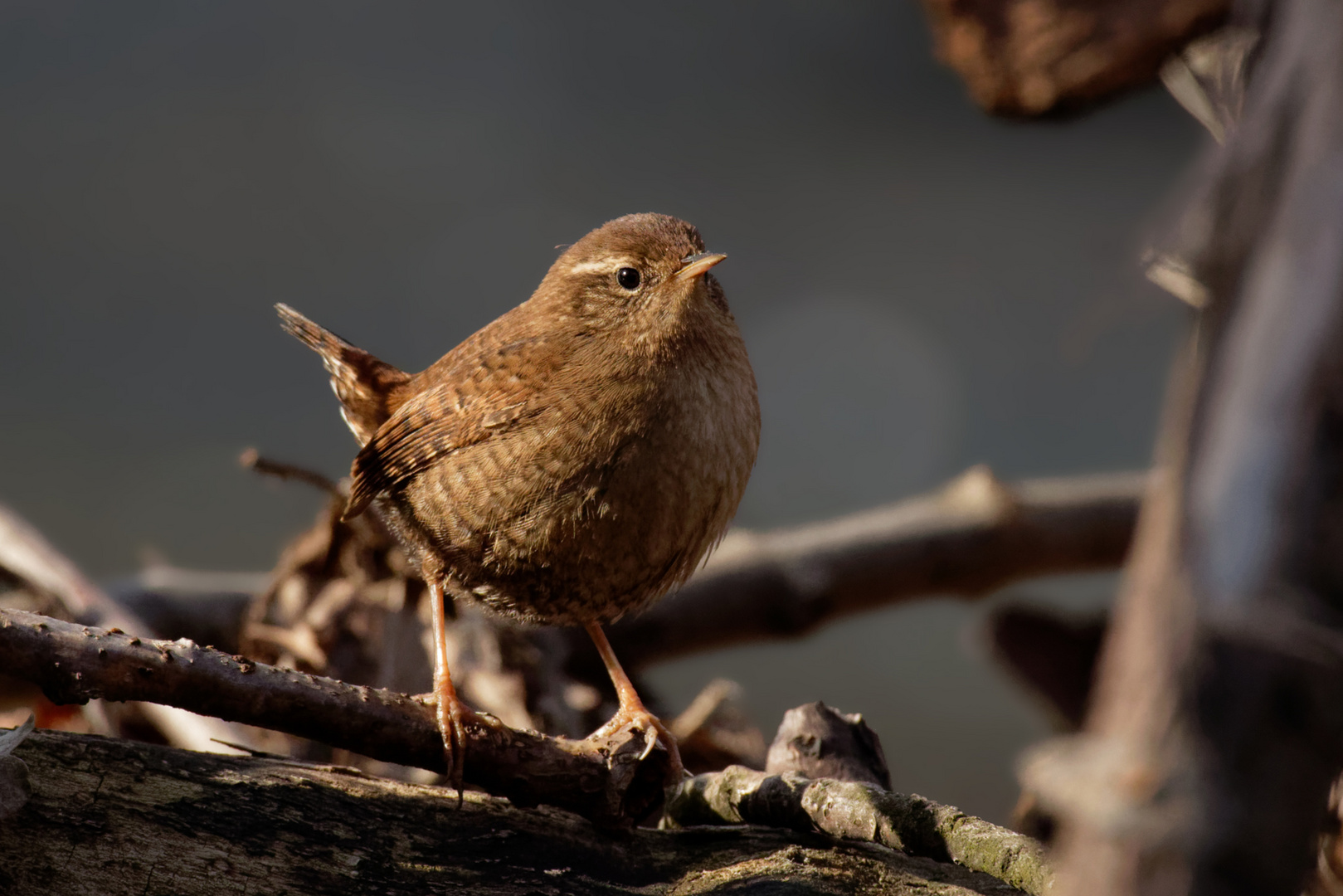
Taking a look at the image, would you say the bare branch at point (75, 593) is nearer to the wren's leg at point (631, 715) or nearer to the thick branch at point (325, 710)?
the wren's leg at point (631, 715)

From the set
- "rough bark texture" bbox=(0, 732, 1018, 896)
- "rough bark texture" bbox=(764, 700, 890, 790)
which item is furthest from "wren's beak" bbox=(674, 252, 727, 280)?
"rough bark texture" bbox=(0, 732, 1018, 896)

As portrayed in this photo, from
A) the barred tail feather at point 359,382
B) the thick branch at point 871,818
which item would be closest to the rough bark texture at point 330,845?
the thick branch at point 871,818

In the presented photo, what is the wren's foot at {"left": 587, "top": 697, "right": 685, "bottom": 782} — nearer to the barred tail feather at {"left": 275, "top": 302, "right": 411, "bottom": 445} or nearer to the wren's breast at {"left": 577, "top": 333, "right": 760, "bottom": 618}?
the wren's breast at {"left": 577, "top": 333, "right": 760, "bottom": 618}

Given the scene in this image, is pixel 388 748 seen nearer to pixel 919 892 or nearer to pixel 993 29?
pixel 919 892

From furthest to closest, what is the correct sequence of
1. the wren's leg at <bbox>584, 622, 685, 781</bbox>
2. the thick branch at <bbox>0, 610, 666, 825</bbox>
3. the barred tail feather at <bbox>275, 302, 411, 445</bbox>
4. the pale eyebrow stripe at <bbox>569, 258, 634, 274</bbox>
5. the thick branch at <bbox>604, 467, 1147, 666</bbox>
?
1. the thick branch at <bbox>604, 467, 1147, 666</bbox>
2. the barred tail feather at <bbox>275, 302, 411, 445</bbox>
3. the pale eyebrow stripe at <bbox>569, 258, 634, 274</bbox>
4. the wren's leg at <bbox>584, 622, 685, 781</bbox>
5. the thick branch at <bbox>0, 610, 666, 825</bbox>

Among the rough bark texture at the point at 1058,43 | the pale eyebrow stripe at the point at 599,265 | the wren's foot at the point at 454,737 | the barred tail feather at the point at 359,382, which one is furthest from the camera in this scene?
the barred tail feather at the point at 359,382
